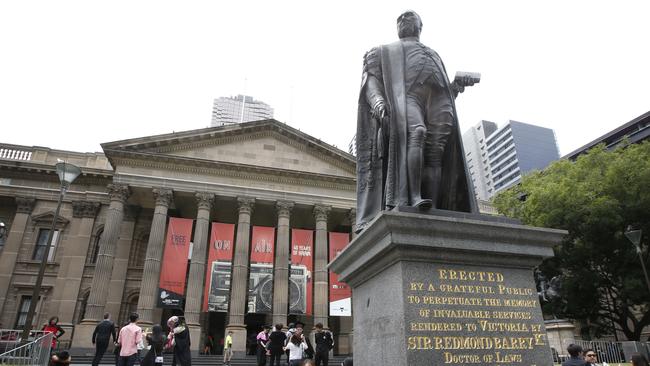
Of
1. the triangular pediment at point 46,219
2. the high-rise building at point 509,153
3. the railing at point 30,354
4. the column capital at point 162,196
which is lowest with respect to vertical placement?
the railing at point 30,354

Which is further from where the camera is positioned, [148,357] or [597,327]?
[597,327]

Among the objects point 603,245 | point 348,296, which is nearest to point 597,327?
point 603,245

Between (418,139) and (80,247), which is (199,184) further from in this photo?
(418,139)

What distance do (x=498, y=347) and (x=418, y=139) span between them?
2.02 metres

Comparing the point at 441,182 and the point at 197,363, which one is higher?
the point at 441,182

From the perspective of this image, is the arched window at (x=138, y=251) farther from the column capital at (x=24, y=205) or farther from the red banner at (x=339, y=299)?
the red banner at (x=339, y=299)

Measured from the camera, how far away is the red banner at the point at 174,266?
80.0 ft

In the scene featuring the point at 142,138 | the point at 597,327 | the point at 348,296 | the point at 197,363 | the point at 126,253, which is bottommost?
the point at 197,363

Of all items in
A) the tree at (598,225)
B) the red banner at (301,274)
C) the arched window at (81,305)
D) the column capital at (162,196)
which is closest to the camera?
the tree at (598,225)

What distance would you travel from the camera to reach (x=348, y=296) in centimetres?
2664

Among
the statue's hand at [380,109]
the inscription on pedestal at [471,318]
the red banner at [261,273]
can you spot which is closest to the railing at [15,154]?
the red banner at [261,273]

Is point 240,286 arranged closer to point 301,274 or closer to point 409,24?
point 301,274

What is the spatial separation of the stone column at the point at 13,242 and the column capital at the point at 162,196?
974 cm

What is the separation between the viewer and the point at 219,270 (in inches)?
1005
